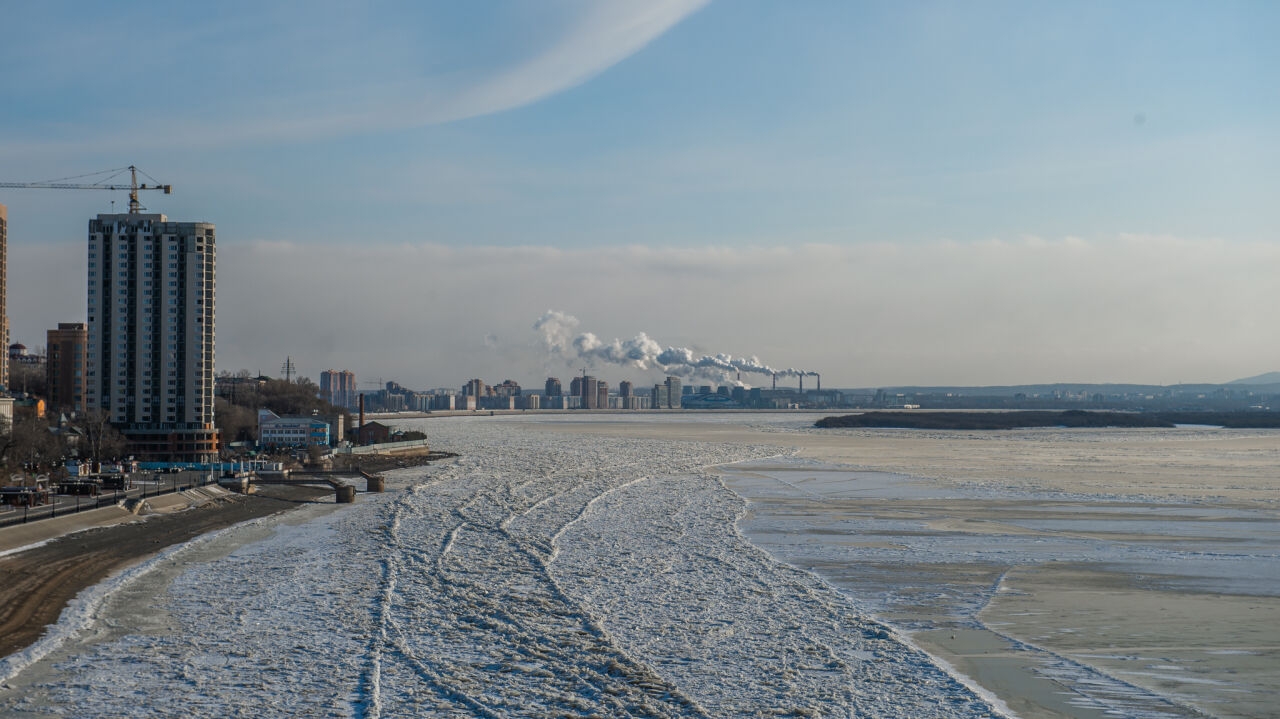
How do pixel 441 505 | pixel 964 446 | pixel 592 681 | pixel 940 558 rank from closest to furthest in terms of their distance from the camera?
pixel 592 681 → pixel 940 558 → pixel 441 505 → pixel 964 446

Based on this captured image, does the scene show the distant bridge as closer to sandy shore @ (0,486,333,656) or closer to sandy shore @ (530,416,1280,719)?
sandy shore @ (0,486,333,656)

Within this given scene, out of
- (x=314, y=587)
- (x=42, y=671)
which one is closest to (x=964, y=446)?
(x=314, y=587)

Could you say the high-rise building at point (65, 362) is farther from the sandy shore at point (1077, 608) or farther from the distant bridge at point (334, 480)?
the sandy shore at point (1077, 608)

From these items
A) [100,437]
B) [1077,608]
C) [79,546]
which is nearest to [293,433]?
[100,437]

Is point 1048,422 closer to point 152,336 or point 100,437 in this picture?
point 152,336

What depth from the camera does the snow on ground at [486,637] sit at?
1359 centimetres

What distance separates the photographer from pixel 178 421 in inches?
2544

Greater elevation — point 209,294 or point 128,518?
point 209,294

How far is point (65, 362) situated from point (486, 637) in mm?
111921

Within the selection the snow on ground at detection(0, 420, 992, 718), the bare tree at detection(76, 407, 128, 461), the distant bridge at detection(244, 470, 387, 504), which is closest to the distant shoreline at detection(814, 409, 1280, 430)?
the distant bridge at detection(244, 470, 387, 504)

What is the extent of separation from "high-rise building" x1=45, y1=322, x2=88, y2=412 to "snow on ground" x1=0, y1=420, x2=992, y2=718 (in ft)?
308

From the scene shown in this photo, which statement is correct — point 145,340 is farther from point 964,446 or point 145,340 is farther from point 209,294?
point 964,446

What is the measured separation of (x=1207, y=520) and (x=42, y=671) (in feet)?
99.2

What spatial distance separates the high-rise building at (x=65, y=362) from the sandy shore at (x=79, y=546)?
3161 inches
